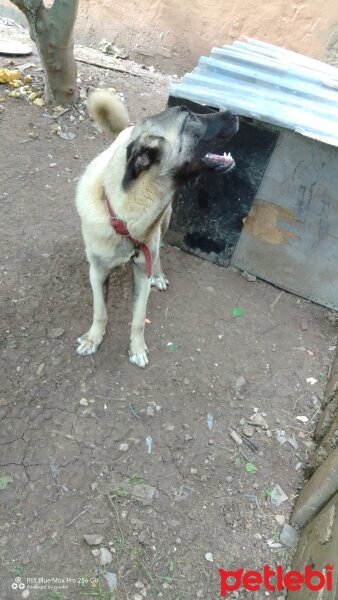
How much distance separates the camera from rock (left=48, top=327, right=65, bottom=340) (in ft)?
9.55

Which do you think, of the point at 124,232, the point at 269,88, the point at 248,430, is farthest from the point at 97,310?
the point at 269,88

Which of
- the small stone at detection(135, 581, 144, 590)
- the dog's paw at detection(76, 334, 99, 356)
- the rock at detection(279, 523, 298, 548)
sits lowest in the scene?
the small stone at detection(135, 581, 144, 590)

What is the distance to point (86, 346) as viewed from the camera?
2.85 meters

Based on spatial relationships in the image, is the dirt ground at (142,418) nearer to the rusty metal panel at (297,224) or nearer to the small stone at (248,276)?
the small stone at (248,276)

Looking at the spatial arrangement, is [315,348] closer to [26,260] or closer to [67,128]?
[26,260]

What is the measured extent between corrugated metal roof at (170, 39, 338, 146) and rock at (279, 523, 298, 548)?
229 centimetres

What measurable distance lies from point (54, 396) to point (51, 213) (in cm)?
179

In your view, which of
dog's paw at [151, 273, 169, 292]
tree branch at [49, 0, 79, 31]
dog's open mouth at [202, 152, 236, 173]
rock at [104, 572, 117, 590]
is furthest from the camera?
tree branch at [49, 0, 79, 31]

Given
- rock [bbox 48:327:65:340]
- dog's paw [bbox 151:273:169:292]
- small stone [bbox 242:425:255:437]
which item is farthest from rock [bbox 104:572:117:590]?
dog's paw [bbox 151:273:169:292]

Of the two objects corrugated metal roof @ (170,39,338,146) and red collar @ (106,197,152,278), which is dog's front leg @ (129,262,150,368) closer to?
red collar @ (106,197,152,278)

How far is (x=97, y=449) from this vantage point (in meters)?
2.43

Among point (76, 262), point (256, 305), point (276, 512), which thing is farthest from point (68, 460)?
point (256, 305)

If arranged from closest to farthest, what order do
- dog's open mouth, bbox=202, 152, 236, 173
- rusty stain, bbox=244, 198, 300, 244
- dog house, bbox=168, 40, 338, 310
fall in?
dog's open mouth, bbox=202, 152, 236, 173 < dog house, bbox=168, 40, 338, 310 < rusty stain, bbox=244, 198, 300, 244

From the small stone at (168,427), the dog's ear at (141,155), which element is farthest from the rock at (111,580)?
the dog's ear at (141,155)
